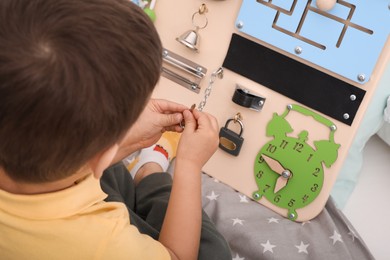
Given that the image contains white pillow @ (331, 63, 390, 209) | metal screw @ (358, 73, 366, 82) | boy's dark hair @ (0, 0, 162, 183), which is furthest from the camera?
white pillow @ (331, 63, 390, 209)

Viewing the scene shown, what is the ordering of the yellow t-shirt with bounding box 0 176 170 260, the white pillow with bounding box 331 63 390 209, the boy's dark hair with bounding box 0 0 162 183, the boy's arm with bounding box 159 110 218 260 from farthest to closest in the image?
the white pillow with bounding box 331 63 390 209, the boy's arm with bounding box 159 110 218 260, the yellow t-shirt with bounding box 0 176 170 260, the boy's dark hair with bounding box 0 0 162 183

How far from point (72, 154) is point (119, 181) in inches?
13.7

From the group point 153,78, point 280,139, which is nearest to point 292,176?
point 280,139

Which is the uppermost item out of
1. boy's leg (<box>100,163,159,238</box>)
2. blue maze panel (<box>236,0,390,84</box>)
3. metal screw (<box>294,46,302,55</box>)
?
blue maze panel (<box>236,0,390,84</box>)

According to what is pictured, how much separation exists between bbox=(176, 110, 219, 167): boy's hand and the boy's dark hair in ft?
0.71

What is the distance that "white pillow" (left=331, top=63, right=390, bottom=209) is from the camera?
0.81m

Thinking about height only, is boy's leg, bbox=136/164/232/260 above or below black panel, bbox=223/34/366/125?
below

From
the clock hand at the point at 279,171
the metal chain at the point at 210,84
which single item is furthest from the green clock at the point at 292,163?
the metal chain at the point at 210,84

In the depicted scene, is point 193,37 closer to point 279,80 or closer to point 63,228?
point 279,80

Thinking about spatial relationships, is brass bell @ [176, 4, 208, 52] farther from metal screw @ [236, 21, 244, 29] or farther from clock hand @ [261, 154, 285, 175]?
clock hand @ [261, 154, 285, 175]

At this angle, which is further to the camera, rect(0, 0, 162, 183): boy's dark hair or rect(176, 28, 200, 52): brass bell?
rect(176, 28, 200, 52): brass bell

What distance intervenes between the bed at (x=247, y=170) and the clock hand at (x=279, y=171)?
0.03 meters

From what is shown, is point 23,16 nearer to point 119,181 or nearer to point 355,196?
point 119,181

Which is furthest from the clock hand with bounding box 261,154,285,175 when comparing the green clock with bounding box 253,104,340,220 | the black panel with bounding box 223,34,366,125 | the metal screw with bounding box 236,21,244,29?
the metal screw with bounding box 236,21,244,29
